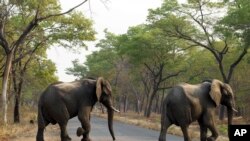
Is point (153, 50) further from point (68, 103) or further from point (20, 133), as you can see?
point (68, 103)

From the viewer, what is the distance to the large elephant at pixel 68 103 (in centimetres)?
1316

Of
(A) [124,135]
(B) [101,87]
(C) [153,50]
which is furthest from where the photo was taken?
(C) [153,50]

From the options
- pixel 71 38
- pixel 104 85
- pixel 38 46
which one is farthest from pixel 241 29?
pixel 104 85

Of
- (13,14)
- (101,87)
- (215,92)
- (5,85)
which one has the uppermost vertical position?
(13,14)

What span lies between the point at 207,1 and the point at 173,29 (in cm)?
431

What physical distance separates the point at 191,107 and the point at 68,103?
3.65 meters

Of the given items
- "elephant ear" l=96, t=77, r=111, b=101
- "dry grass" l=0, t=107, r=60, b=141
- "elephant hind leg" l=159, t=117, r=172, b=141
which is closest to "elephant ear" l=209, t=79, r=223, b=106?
"elephant hind leg" l=159, t=117, r=172, b=141

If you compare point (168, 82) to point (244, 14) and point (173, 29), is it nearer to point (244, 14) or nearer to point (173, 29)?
point (173, 29)

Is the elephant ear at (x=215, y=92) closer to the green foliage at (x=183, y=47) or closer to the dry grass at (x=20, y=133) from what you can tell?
the dry grass at (x=20, y=133)

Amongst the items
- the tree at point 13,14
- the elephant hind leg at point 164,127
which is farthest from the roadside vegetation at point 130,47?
the elephant hind leg at point 164,127

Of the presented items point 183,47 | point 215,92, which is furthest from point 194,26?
point 215,92

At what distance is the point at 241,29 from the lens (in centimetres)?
3316

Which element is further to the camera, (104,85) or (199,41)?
(199,41)

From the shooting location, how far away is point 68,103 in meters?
13.3
